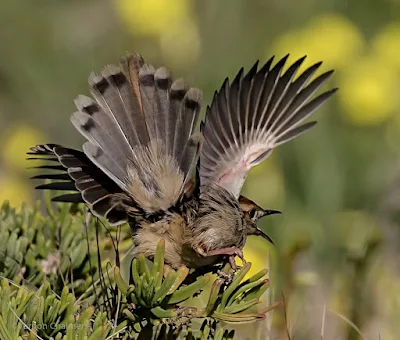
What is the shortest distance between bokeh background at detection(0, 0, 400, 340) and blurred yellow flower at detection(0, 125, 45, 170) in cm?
1

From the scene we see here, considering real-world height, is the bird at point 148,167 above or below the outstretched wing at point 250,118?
below

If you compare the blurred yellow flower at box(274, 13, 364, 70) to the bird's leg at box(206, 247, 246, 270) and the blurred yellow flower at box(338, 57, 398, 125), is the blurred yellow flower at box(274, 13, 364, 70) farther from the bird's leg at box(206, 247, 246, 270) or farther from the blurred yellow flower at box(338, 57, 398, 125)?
the bird's leg at box(206, 247, 246, 270)

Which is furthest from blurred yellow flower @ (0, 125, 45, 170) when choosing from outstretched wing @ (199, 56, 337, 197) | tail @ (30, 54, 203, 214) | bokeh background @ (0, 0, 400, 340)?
tail @ (30, 54, 203, 214)

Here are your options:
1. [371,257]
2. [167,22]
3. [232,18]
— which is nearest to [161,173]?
[371,257]

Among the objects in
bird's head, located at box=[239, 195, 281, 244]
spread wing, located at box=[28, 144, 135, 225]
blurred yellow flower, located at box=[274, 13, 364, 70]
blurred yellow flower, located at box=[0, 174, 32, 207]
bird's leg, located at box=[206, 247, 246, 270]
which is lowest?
bird's leg, located at box=[206, 247, 246, 270]

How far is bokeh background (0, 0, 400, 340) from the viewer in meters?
3.78

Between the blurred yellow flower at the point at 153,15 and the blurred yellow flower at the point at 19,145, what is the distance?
0.90 m

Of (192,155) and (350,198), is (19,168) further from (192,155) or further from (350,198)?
(192,155)

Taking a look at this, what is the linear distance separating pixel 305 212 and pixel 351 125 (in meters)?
0.70

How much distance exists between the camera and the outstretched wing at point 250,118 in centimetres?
324

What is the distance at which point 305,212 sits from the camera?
17.5ft

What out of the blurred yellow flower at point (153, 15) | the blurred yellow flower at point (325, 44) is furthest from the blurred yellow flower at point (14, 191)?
the blurred yellow flower at point (325, 44)

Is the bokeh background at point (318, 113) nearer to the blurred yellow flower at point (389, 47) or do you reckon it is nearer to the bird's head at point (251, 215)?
the blurred yellow flower at point (389, 47)

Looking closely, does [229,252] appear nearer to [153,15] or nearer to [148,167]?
[148,167]
